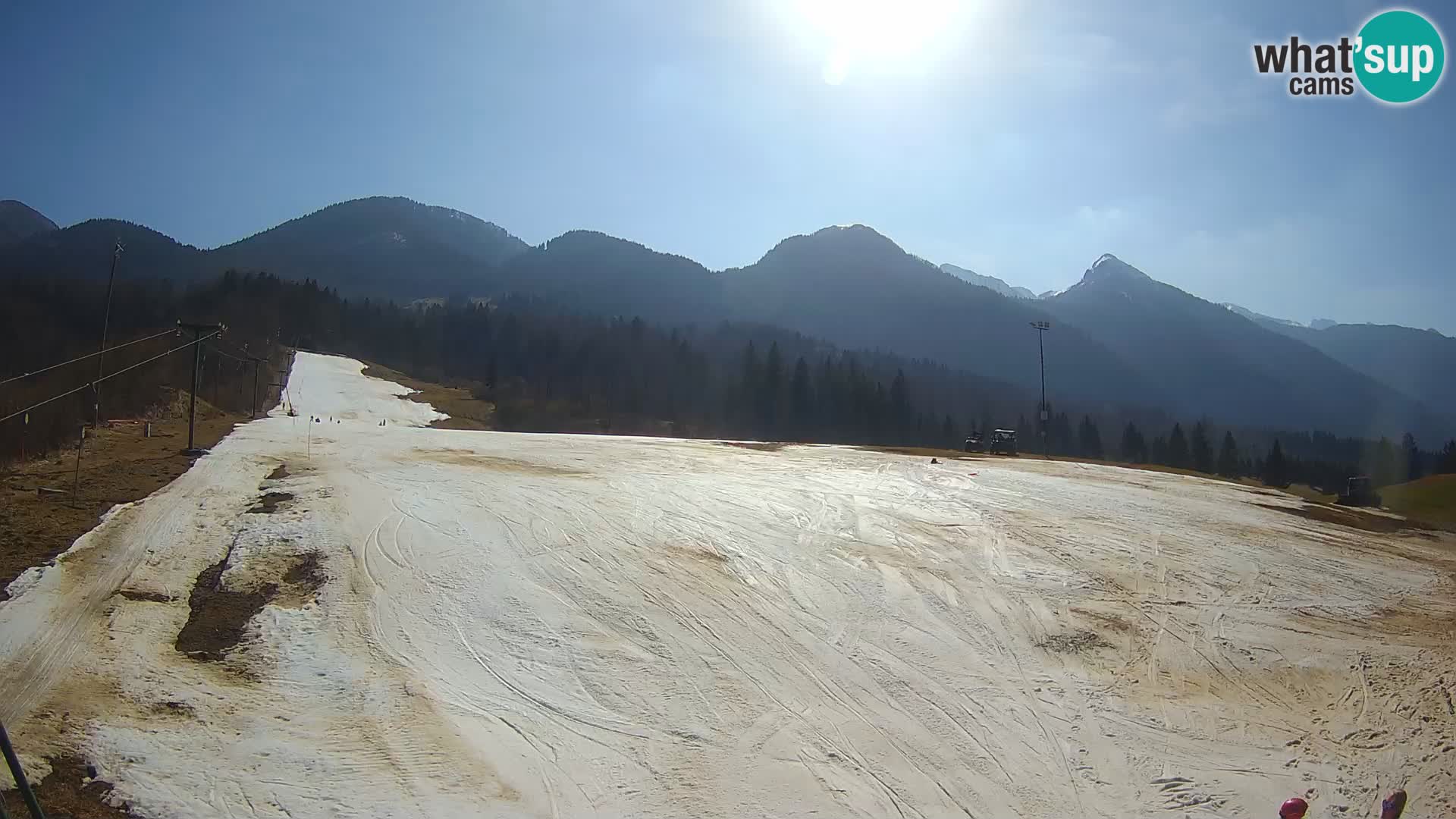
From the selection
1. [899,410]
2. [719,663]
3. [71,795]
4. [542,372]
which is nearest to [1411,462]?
[899,410]

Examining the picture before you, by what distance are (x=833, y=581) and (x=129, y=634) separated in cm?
949

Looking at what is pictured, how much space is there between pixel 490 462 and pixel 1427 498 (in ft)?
139

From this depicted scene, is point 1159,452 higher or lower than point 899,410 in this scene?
lower

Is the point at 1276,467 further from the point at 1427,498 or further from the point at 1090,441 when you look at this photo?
the point at 1427,498

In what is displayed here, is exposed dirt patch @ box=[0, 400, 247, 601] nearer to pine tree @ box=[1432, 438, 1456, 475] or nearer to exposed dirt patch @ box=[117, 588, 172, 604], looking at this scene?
exposed dirt patch @ box=[117, 588, 172, 604]

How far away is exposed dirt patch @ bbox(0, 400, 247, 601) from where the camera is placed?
411 inches

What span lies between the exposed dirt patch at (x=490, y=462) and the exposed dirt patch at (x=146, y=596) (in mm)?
10237

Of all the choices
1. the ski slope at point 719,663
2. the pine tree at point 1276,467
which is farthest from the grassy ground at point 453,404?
the pine tree at point 1276,467

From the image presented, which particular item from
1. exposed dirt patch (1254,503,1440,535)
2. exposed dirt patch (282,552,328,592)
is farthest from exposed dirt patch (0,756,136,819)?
exposed dirt patch (1254,503,1440,535)

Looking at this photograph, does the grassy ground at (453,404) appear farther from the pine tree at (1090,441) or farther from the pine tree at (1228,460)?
the pine tree at (1228,460)

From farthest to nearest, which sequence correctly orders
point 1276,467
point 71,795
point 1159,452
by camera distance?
point 1159,452, point 1276,467, point 71,795

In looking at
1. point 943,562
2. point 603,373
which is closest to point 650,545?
point 943,562

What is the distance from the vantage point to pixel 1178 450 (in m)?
89.9

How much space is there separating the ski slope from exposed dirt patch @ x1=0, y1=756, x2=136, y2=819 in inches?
5.6
